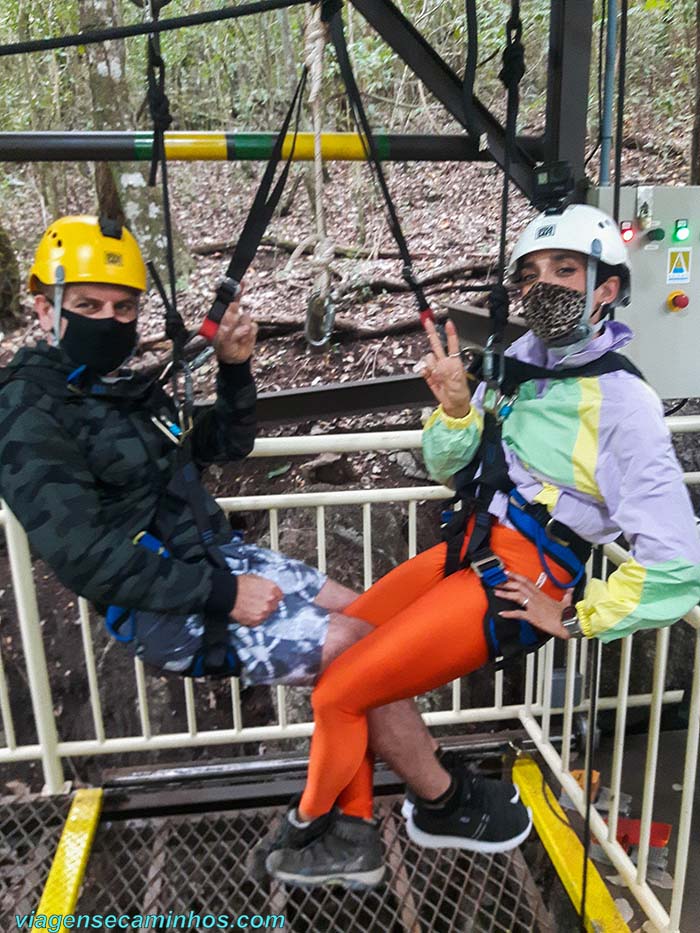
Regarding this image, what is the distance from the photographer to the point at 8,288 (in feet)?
20.6

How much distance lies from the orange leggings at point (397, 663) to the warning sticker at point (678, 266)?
1857mm

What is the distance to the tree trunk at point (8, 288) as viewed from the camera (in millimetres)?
6289

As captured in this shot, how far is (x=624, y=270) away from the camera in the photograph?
164 centimetres

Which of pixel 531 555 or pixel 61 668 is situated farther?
pixel 61 668

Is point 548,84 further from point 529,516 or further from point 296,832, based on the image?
point 296,832

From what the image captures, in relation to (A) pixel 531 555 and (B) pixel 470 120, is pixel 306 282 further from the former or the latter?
(A) pixel 531 555

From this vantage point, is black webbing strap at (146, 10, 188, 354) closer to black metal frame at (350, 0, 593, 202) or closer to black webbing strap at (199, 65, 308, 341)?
black webbing strap at (199, 65, 308, 341)

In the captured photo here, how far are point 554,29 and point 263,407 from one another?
2337mm

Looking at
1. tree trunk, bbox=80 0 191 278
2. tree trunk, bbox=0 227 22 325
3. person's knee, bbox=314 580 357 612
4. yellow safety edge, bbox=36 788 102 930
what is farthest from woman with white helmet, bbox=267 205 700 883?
tree trunk, bbox=0 227 22 325

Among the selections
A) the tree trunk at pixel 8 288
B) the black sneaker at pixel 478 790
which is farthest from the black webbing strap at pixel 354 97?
the tree trunk at pixel 8 288

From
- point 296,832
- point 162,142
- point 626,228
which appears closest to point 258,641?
point 296,832

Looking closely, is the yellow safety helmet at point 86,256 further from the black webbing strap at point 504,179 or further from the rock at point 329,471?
the rock at point 329,471

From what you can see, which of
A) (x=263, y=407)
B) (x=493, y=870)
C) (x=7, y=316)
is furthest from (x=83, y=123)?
(x=493, y=870)

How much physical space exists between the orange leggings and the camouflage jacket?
1.03ft
